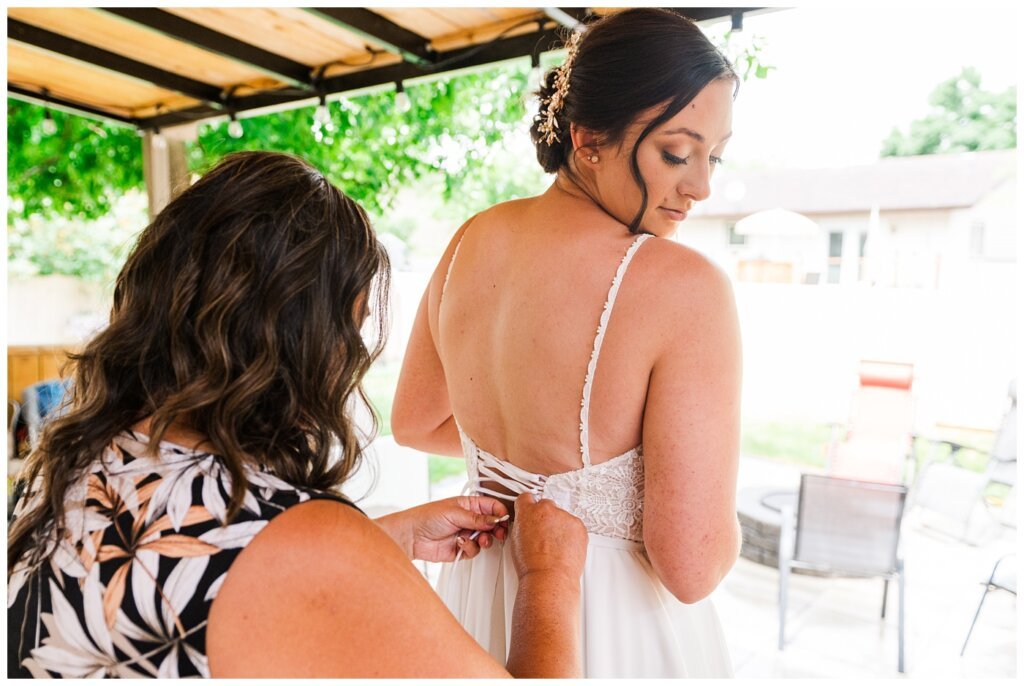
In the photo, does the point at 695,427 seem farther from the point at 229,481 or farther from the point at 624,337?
the point at 229,481

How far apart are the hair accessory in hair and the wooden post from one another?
12.7ft

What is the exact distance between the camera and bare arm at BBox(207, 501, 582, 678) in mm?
672

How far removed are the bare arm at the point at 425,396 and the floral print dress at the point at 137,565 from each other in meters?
0.69

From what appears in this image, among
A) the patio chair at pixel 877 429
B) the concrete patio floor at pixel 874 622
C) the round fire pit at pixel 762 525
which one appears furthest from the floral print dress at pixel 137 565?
the patio chair at pixel 877 429

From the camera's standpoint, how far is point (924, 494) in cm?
536

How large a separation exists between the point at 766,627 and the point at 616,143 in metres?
3.53

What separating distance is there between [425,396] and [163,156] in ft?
13.3

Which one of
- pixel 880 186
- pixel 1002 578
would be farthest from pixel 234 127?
pixel 880 186

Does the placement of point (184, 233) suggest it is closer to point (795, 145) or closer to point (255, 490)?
point (255, 490)

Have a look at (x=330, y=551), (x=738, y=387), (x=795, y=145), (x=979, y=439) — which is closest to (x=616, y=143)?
(x=738, y=387)

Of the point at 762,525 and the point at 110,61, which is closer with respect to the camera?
the point at 110,61

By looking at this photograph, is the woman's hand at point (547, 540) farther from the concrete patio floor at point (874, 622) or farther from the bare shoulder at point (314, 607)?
the concrete patio floor at point (874, 622)

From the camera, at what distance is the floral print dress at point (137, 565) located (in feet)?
2.26

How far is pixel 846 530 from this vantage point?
370cm
